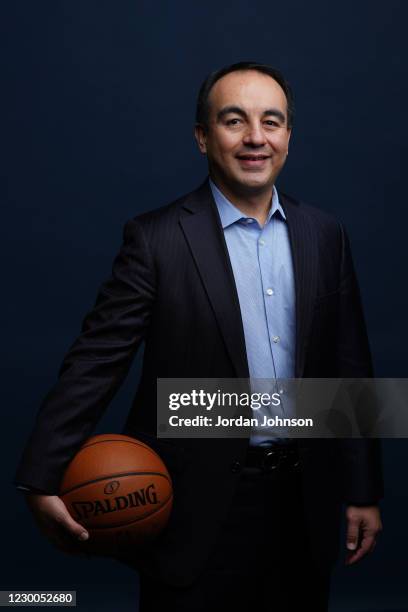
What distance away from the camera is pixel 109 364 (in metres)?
2.85

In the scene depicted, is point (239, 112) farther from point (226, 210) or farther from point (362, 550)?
point (362, 550)

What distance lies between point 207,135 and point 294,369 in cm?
63

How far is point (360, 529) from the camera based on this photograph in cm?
311

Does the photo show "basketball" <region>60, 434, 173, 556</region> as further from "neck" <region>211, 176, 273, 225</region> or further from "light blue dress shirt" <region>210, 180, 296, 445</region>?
"neck" <region>211, 176, 273, 225</region>

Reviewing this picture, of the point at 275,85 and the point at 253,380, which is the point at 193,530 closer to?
the point at 253,380

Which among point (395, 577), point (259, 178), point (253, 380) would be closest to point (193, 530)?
point (253, 380)

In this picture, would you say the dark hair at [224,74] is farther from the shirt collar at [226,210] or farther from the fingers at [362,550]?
the fingers at [362,550]

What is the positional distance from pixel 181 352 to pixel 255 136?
0.56m

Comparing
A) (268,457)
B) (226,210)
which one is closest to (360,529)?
(268,457)

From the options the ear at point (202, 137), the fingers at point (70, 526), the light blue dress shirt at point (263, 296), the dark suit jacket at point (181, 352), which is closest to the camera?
the fingers at point (70, 526)

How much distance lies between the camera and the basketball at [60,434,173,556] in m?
2.70

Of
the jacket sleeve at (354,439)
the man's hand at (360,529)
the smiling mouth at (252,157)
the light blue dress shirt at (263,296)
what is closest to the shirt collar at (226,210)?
the light blue dress shirt at (263,296)

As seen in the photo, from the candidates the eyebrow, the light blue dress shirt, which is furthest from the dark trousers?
the eyebrow

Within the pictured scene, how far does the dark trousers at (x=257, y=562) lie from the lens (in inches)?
115
